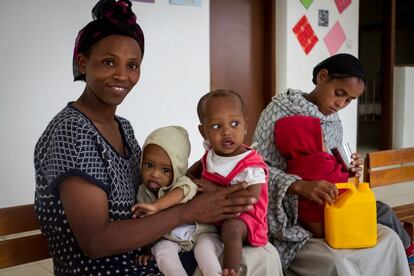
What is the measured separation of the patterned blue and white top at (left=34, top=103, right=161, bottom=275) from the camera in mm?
1242

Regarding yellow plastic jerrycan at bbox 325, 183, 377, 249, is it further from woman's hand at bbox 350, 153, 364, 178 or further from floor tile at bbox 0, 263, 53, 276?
floor tile at bbox 0, 263, 53, 276

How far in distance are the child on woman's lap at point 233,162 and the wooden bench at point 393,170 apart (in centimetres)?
120

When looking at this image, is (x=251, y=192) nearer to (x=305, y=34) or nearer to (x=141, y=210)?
(x=141, y=210)

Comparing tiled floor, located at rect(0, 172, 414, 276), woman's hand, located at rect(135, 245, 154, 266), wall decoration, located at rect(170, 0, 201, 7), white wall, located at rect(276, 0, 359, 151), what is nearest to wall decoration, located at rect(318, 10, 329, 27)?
white wall, located at rect(276, 0, 359, 151)

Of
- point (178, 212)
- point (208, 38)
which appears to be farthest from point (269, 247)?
point (208, 38)

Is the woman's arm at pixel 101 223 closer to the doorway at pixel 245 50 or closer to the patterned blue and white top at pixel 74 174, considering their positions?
the patterned blue and white top at pixel 74 174

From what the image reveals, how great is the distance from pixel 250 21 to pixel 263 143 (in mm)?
3723

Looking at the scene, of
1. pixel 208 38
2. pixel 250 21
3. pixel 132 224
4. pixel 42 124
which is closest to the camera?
pixel 132 224

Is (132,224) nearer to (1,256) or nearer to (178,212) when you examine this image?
(178,212)

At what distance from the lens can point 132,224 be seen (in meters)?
1.30

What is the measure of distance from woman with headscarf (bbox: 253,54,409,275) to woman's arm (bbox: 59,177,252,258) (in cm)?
52

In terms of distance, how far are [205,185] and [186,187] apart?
0.09m

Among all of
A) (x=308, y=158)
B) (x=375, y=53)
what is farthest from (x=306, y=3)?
(x=375, y=53)

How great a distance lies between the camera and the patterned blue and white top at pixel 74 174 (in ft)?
4.08
